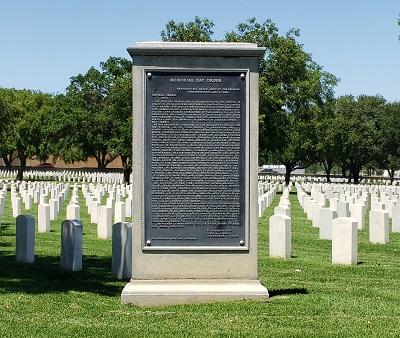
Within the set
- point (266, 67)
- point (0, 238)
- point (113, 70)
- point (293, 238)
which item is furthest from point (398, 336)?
point (113, 70)

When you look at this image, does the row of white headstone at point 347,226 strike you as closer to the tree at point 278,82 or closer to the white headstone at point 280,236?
the white headstone at point 280,236

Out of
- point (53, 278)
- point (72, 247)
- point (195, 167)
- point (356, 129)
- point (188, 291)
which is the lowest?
point (53, 278)

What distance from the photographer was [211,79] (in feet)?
31.6

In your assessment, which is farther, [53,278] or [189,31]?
[189,31]

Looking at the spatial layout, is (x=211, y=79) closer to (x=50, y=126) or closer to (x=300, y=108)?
(x=300, y=108)

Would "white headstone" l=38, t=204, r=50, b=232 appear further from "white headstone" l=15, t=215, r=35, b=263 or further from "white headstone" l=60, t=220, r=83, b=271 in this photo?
"white headstone" l=60, t=220, r=83, b=271

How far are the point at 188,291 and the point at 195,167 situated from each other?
4.95 ft

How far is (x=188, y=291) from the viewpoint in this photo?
9.48 metres

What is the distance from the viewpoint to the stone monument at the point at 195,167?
377 inches

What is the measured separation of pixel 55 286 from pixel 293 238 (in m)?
9.34

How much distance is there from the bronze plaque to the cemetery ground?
975mm

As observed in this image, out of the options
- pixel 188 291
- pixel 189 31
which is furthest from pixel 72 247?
pixel 189 31

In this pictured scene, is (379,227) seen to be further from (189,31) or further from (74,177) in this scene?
(74,177)

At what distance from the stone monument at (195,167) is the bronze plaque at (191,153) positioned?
12 millimetres
